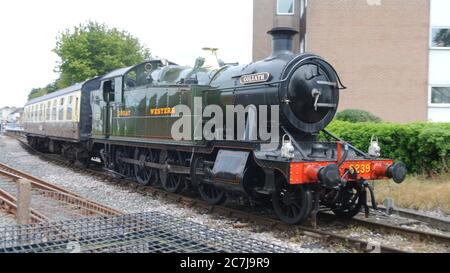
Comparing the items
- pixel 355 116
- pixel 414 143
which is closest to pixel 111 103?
pixel 414 143

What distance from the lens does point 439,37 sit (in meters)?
23.2

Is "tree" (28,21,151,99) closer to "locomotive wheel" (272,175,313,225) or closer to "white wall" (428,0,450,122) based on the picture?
"white wall" (428,0,450,122)

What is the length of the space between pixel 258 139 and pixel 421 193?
4.09 meters

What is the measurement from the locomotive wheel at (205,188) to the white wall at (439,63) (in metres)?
16.3

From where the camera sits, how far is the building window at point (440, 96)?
74.5 feet

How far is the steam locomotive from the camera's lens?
800 cm

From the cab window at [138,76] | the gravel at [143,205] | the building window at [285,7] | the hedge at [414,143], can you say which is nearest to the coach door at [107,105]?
the cab window at [138,76]

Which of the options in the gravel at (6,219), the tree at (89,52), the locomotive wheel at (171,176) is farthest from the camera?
the tree at (89,52)

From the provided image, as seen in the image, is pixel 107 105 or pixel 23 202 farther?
pixel 107 105

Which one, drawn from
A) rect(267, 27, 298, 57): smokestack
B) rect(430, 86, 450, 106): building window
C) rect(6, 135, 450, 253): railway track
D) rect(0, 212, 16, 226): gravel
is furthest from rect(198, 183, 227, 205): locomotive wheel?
rect(430, 86, 450, 106): building window

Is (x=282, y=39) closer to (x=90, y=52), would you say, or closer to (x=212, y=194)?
(x=212, y=194)

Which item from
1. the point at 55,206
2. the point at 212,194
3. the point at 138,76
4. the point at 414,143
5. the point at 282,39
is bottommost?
the point at 55,206

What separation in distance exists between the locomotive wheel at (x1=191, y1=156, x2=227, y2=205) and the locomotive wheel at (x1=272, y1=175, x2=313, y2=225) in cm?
178

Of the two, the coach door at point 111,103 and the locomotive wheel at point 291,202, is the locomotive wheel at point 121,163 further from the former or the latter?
the locomotive wheel at point 291,202
